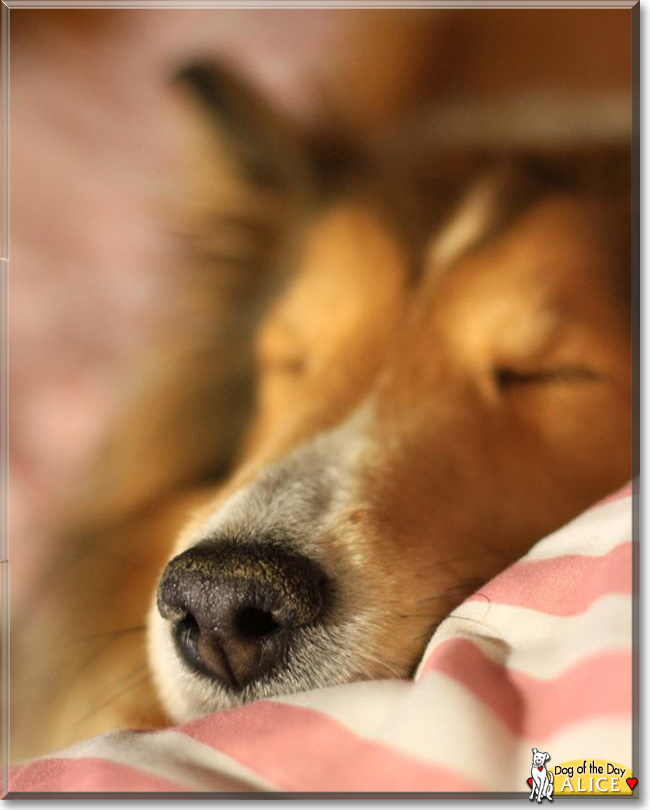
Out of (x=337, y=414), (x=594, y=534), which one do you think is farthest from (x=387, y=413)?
(x=594, y=534)

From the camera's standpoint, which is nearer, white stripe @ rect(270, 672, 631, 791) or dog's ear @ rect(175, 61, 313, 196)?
white stripe @ rect(270, 672, 631, 791)

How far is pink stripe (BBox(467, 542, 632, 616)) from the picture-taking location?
738mm


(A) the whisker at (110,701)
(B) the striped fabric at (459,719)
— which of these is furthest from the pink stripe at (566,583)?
(A) the whisker at (110,701)

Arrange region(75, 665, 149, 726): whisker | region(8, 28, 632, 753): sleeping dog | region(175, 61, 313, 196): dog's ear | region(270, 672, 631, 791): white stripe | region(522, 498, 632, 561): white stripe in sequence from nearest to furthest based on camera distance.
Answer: region(270, 672, 631, 791): white stripe
region(522, 498, 632, 561): white stripe
region(8, 28, 632, 753): sleeping dog
region(75, 665, 149, 726): whisker
region(175, 61, 313, 196): dog's ear

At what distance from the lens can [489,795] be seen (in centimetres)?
68

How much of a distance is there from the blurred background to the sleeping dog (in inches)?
1.9

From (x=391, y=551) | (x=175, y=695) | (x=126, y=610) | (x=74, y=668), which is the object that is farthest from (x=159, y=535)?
(x=391, y=551)

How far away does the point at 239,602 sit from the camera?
82 cm

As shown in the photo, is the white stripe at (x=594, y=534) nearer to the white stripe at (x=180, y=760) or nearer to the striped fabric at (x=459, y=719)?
the striped fabric at (x=459, y=719)

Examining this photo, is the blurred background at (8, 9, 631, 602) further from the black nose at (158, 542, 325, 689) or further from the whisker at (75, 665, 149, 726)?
the black nose at (158, 542, 325, 689)

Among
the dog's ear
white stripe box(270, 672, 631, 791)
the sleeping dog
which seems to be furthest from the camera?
the dog's ear

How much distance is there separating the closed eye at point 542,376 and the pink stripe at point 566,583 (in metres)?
0.38

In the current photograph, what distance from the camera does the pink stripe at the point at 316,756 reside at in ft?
2.20

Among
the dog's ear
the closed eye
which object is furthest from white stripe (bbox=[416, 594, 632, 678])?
the dog's ear
